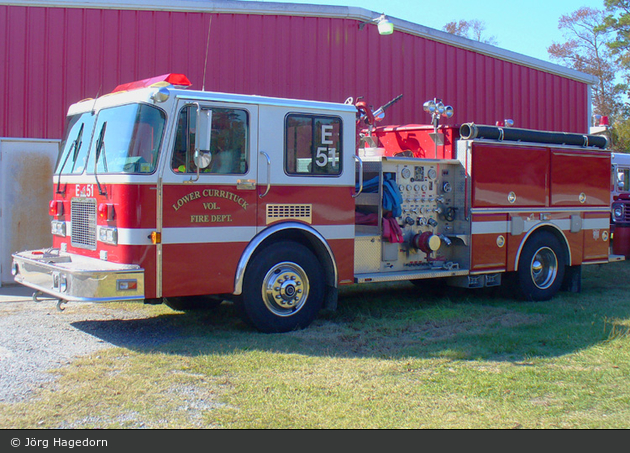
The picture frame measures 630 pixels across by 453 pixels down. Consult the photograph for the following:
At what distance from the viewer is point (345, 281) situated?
7.41 meters

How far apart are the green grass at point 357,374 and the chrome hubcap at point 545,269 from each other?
1264 millimetres

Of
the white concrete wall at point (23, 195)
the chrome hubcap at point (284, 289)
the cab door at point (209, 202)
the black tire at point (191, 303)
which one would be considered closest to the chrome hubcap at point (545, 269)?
the chrome hubcap at point (284, 289)

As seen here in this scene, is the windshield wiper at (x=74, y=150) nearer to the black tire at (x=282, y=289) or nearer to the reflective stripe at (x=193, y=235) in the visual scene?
the reflective stripe at (x=193, y=235)

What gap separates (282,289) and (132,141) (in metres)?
2.11

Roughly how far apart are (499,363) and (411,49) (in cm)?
845

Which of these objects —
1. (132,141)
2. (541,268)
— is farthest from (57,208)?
(541,268)

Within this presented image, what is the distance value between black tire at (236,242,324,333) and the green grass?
197 mm

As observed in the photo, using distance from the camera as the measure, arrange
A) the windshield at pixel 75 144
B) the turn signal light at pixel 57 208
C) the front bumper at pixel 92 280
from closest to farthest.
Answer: the front bumper at pixel 92 280 → the windshield at pixel 75 144 → the turn signal light at pixel 57 208

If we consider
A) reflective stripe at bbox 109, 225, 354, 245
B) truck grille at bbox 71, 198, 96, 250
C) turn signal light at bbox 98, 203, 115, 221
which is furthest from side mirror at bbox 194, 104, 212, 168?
truck grille at bbox 71, 198, 96, 250

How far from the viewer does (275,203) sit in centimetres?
690

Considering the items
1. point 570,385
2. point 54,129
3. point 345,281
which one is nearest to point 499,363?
point 570,385

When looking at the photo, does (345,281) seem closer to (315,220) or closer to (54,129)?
(315,220)

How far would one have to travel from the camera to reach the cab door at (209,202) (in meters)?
6.27

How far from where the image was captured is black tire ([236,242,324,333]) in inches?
265
